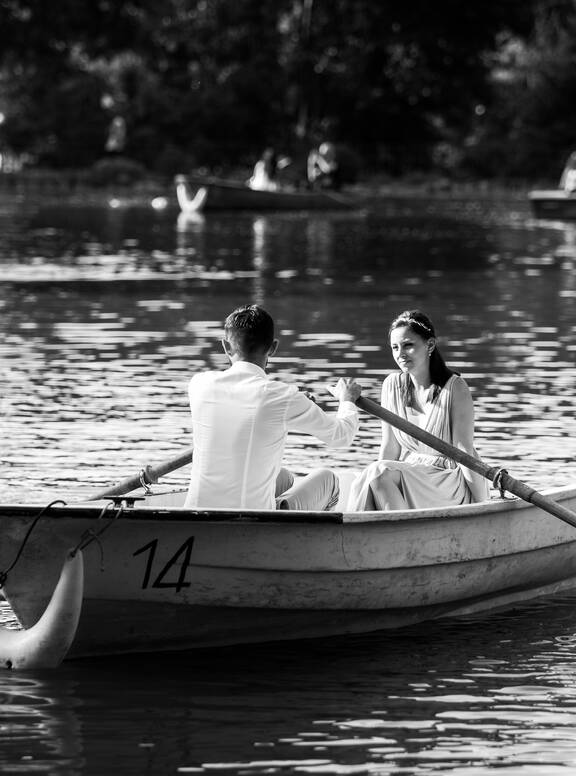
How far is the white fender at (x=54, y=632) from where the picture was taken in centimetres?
790

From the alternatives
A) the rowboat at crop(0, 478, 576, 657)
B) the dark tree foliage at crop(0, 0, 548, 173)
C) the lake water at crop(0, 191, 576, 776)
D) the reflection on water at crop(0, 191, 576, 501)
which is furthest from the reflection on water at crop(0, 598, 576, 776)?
the dark tree foliage at crop(0, 0, 548, 173)

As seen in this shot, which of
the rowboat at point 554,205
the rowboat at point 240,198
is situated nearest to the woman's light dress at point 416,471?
the rowboat at point 554,205

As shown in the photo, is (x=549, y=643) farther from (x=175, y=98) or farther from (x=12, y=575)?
(x=175, y=98)

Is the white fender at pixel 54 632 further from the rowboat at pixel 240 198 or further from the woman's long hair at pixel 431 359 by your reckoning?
the rowboat at pixel 240 198

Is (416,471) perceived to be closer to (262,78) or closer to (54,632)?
(54,632)

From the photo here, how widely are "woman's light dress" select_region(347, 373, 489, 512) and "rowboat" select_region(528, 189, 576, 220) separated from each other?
3717cm

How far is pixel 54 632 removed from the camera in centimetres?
796

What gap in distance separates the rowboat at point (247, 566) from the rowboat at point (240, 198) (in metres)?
40.6

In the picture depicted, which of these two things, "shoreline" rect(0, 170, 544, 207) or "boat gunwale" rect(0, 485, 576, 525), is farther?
"shoreline" rect(0, 170, 544, 207)

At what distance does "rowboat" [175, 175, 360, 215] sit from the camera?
162ft

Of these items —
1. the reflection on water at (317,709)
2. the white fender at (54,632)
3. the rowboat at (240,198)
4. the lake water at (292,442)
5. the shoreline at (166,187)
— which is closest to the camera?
the reflection on water at (317,709)

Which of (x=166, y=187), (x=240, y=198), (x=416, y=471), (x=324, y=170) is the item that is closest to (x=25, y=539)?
(x=416, y=471)

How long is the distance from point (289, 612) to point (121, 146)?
199 ft

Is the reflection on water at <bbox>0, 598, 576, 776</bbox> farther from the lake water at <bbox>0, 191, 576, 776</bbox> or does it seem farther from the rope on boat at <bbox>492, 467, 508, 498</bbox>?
the rope on boat at <bbox>492, 467, 508, 498</bbox>
